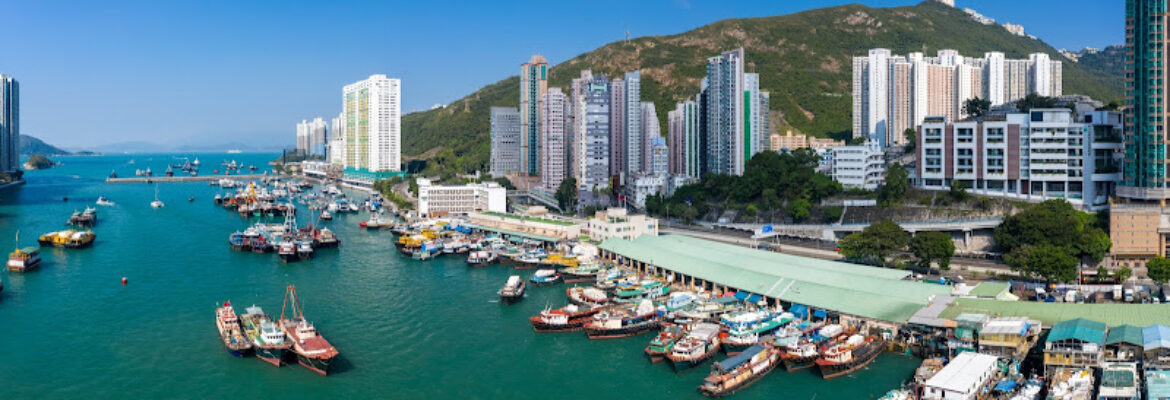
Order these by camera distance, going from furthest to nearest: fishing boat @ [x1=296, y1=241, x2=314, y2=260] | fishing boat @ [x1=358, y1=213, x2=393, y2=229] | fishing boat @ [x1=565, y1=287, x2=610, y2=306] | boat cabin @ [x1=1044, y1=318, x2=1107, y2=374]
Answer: fishing boat @ [x1=358, y1=213, x2=393, y2=229] < fishing boat @ [x1=296, y1=241, x2=314, y2=260] < fishing boat @ [x1=565, y1=287, x2=610, y2=306] < boat cabin @ [x1=1044, y1=318, x2=1107, y2=374]

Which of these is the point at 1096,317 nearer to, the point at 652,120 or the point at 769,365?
the point at 769,365

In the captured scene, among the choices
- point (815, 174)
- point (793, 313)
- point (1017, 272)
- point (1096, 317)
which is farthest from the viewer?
point (815, 174)

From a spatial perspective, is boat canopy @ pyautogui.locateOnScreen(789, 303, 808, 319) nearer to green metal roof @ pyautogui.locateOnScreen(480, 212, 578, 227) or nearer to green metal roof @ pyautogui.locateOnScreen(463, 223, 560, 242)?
green metal roof @ pyautogui.locateOnScreen(463, 223, 560, 242)

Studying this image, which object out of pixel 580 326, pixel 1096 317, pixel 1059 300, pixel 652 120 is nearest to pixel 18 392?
pixel 580 326

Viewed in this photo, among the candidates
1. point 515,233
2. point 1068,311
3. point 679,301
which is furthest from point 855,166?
point 1068,311

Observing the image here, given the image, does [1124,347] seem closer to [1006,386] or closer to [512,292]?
[1006,386]

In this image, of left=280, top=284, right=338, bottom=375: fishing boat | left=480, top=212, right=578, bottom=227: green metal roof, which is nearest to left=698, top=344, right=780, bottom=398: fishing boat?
left=280, top=284, right=338, bottom=375: fishing boat

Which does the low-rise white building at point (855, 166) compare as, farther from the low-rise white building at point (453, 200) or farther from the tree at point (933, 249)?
the low-rise white building at point (453, 200)
